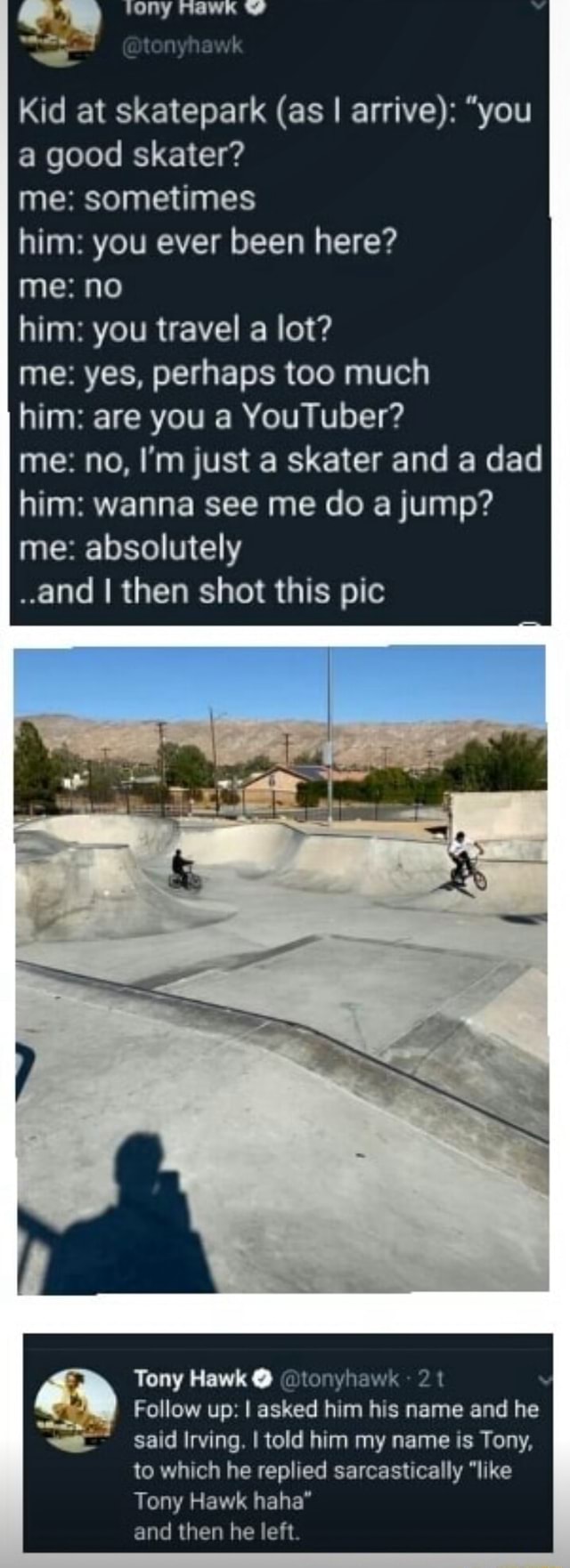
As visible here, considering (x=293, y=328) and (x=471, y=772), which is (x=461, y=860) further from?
(x=471, y=772)

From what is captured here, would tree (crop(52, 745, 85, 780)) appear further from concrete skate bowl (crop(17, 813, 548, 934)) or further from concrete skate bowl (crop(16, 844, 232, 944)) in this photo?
concrete skate bowl (crop(16, 844, 232, 944))

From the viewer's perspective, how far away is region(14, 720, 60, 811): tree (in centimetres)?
2780

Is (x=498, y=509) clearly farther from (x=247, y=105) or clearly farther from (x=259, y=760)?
(x=259, y=760)

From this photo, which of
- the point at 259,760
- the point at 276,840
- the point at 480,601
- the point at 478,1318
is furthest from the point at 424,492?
the point at 259,760

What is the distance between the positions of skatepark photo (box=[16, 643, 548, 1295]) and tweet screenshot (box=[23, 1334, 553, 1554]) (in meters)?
0.25

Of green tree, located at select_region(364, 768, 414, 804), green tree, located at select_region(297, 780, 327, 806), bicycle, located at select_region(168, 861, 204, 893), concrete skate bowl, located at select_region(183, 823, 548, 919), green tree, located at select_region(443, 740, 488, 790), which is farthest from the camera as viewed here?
green tree, located at select_region(297, 780, 327, 806)

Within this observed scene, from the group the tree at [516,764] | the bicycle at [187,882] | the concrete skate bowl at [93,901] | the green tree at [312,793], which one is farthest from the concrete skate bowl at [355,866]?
the green tree at [312,793]

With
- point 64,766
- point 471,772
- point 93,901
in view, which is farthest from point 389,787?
point 93,901

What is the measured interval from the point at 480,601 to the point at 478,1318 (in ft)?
8.98

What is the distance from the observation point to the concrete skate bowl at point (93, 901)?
10.0 m

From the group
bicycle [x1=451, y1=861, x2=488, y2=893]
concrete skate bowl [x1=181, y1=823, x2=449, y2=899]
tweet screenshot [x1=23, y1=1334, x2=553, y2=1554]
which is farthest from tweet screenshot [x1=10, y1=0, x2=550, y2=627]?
concrete skate bowl [x1=181, y1=823, x2=449, y2=899]

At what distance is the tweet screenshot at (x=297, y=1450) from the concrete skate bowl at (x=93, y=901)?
7671mm

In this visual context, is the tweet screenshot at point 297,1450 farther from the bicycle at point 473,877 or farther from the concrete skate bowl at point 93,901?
the bicycle at point 473,877

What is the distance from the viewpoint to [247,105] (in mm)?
2590
